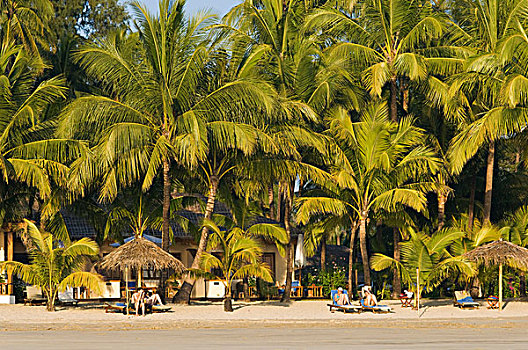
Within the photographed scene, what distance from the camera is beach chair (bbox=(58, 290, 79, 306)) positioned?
981 inches

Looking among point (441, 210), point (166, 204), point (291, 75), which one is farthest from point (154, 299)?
point (441, 210)

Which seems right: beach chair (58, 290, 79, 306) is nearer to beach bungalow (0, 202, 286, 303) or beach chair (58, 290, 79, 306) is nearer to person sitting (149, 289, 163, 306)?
beach bungalow (0, 202, 286, 303)

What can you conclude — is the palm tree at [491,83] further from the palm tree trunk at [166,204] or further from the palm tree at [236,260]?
the palm tree trunk at [166,204]

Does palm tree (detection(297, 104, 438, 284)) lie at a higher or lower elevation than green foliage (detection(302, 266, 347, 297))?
higher

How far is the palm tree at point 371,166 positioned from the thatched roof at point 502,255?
10.0 ft

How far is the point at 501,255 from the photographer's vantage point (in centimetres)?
2225

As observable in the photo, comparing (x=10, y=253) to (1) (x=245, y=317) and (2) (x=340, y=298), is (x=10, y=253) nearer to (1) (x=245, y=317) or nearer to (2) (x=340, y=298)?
(1) (x=245, y=317)

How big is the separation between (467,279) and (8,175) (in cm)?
1442

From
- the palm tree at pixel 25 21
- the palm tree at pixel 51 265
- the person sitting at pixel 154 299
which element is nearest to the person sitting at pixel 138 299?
the person sitting at pixel 154 299

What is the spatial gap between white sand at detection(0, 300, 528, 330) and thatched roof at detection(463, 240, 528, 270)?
56.1 inches

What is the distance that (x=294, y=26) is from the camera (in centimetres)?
2770

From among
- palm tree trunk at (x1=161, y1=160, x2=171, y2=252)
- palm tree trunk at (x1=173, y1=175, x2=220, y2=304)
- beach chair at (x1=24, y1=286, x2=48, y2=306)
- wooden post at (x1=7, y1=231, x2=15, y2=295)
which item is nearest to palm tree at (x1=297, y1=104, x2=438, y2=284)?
palm tree trunk at (x1=173, y1=175, x2=220, y2=304)

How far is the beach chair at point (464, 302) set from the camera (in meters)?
23.7

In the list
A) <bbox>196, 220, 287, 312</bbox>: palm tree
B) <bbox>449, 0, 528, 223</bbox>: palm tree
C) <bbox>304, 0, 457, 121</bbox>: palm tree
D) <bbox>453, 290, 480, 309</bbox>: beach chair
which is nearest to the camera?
<bbox>196, 220, 287, 312</bbox>: palm tree
